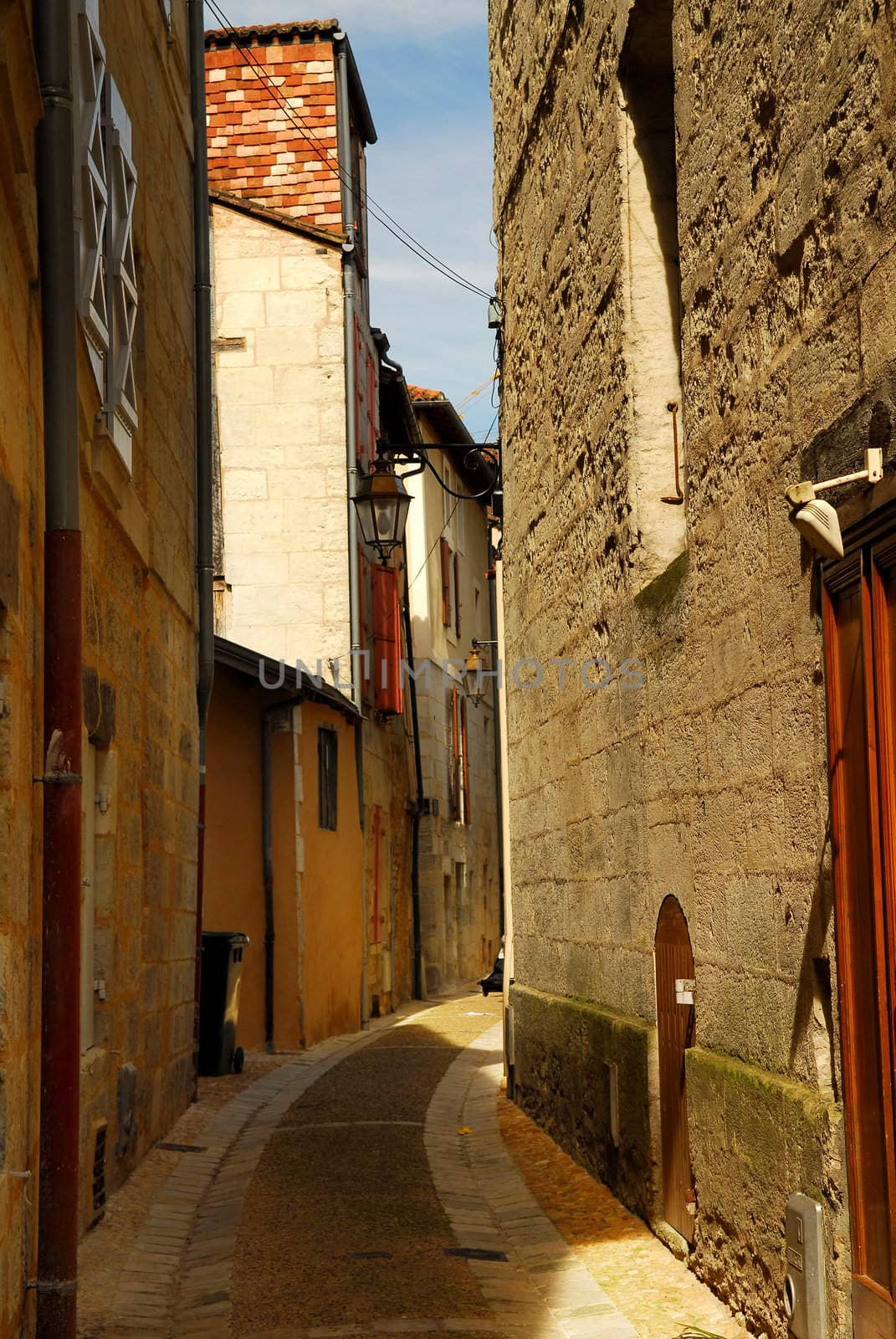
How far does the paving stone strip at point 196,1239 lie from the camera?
15.6ft

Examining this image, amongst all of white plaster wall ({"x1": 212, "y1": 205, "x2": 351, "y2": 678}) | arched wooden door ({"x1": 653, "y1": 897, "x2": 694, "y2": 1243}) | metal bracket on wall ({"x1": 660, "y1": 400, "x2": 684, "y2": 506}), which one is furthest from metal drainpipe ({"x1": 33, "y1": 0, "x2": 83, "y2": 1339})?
white plaster wall ({"x1": 212, "y1": 205, "x2": 351, "y2": 678})

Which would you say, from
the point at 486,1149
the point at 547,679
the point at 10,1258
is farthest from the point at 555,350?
the point at 10,1258

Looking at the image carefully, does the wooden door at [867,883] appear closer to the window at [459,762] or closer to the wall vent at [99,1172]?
the wall vent at [99,1172]

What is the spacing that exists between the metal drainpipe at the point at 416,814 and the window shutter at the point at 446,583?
1450 mm

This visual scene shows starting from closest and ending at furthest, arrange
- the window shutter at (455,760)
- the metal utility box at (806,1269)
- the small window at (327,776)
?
the metal utility box at (806,1269)
the small window at (327,776)
the window shutter at (455,760)

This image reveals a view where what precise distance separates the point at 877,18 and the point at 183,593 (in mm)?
5898

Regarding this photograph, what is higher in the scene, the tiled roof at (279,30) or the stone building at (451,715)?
the tiled roof at (279,30)

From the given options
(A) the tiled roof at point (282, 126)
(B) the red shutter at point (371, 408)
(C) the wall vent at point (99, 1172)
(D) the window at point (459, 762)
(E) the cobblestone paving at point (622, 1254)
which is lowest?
(E) the cobblestone paving at point (622, 1254)

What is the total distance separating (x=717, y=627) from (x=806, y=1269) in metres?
1.91

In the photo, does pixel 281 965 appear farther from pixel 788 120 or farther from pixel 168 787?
pixel 788 120

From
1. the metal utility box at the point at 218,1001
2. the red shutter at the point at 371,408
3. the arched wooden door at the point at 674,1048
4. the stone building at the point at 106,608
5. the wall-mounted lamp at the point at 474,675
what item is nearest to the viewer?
the stone building at the point at 106,608

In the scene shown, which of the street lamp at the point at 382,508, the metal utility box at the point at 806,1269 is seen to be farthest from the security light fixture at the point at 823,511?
the street lamp at the point at 382,508

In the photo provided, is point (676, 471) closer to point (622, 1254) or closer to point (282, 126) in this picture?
point (622, 1254)

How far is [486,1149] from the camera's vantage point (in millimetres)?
7852
